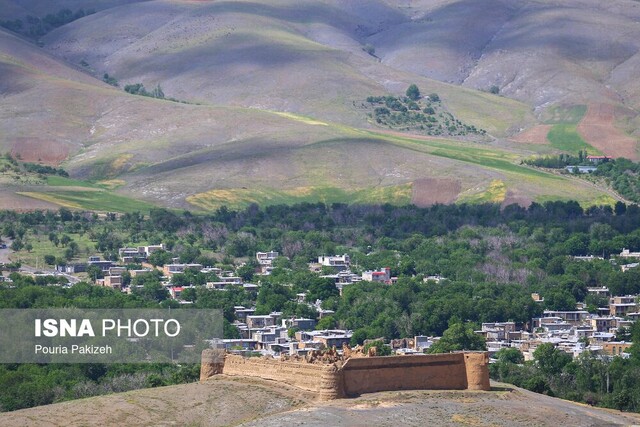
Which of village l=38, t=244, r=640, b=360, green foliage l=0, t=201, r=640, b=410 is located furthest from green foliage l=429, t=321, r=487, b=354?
village l=38, t=244, r=640, b=360

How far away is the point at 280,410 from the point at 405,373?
7.39 meters

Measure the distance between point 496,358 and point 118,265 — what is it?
179 feet

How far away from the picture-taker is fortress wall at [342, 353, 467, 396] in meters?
84.4

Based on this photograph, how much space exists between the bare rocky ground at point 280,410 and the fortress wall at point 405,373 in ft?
2.46

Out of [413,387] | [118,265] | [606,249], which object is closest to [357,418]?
[413,387]

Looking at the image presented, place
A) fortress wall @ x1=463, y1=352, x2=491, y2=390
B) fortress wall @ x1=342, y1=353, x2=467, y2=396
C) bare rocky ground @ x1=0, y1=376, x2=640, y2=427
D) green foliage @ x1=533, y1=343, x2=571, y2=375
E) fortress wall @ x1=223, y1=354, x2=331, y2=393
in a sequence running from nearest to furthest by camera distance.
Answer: bare rocky ground @ x1=0, y1=376, x2=640, y2=427 → fortress wall @ x1=223, y1=354, x2=331, y2=393 → fortress wall @ x1=342, y1=353, x2=467, y2=396 → fortress wall @ x1=463, y1=352, x2=491, y2=390 → green foliage @ x1=533, y1=343, x2=571, y2=375

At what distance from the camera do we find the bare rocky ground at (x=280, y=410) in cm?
7931

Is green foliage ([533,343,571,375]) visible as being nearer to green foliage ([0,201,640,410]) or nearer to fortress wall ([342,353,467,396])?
green foliage ([0,201,640,410])

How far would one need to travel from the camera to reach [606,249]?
187625 millimetres

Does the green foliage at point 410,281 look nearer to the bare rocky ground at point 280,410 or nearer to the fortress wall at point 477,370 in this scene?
the bare rocky ground at point 280,410

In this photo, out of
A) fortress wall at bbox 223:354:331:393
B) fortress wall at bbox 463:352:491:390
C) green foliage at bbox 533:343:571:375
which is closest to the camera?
fortress wall at bbox 223:354:331:393

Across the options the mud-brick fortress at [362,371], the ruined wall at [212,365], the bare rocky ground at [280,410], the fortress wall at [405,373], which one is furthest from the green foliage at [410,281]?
the fortress wall at [405,373]

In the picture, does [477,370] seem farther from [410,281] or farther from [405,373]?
[410,281]

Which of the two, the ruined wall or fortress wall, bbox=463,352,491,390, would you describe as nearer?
fortress wall, bbox=463,352,491,390
